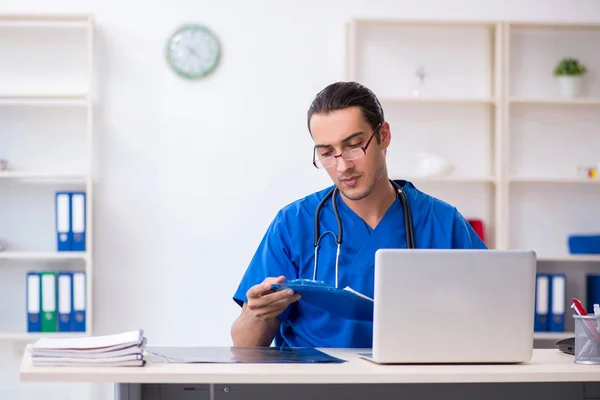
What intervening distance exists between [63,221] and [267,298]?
87.8 inches

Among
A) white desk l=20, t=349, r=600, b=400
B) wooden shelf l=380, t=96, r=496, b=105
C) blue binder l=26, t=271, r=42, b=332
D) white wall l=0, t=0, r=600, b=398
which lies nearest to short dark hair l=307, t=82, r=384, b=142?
white desk l=20, t=349, r=600, b=400

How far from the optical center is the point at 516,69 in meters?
4.25

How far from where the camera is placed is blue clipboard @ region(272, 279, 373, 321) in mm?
1752

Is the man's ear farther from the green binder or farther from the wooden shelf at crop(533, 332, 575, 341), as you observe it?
the green binder

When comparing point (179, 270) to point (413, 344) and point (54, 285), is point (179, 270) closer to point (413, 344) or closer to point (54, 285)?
point (54, 285)

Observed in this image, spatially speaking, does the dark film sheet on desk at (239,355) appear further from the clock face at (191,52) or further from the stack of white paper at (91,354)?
the clock face at (191,52)

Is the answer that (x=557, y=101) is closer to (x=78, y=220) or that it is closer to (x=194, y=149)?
(x=194, y=149)

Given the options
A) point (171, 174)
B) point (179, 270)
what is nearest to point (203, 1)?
point (171, 174)

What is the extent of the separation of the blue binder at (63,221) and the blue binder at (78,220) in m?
0.02

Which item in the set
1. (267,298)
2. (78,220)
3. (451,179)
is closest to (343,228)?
(267,298)

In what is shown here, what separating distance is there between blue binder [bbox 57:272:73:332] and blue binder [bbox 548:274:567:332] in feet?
7.22

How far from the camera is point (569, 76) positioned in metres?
4.14

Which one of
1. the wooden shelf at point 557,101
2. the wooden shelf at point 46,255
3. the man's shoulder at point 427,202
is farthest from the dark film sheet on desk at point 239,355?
the wooden shelf at point 557,101

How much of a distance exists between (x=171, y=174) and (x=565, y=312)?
199 centimetres
